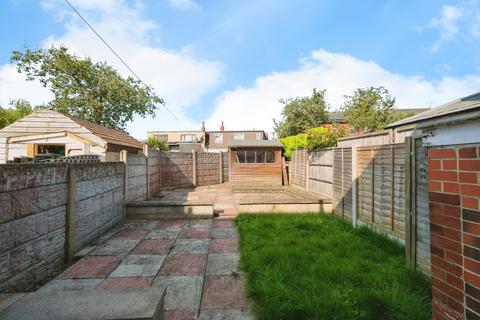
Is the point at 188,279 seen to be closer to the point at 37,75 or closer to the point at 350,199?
the point at 350,199

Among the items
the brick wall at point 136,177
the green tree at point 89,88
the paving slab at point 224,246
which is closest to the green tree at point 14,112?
the green tree at point 89,88

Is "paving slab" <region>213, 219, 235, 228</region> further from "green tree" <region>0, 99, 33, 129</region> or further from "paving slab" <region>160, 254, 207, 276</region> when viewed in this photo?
"green tree" <region>0, 99, 33, 129</region>

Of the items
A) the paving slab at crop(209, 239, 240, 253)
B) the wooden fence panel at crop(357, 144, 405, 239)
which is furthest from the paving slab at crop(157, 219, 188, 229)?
the wooden fence panel at crop(357, 144, 405, 239)

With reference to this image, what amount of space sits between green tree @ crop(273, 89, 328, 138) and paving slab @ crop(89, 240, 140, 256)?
84.9ft

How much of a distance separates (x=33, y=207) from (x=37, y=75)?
78.0 ft

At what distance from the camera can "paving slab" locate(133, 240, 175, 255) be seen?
187 inches

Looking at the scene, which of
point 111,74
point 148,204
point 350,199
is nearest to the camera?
point 350,199

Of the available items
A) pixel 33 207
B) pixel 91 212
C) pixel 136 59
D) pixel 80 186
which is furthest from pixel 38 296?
pixel 136 59

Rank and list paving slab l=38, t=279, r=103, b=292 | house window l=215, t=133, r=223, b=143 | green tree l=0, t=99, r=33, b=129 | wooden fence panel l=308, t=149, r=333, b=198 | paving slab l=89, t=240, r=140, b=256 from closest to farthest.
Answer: paving slab l=38, t=279, r=103, b=292 < paving slab l=89, t=240, r=140, b=256 < wooden fence panel l=308, t=149, r=333, b=198 < green tree l=0, t=99, r=33, b=129 < house window l=215, t=133, r=223, b=143

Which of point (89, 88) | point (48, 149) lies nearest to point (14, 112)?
point (89, 88)

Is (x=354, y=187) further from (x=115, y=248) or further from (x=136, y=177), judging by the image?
(x=136, y=177)

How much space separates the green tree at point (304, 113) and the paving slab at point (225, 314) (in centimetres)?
2725

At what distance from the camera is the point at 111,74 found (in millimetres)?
22844

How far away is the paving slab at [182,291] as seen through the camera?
9.62 ft
